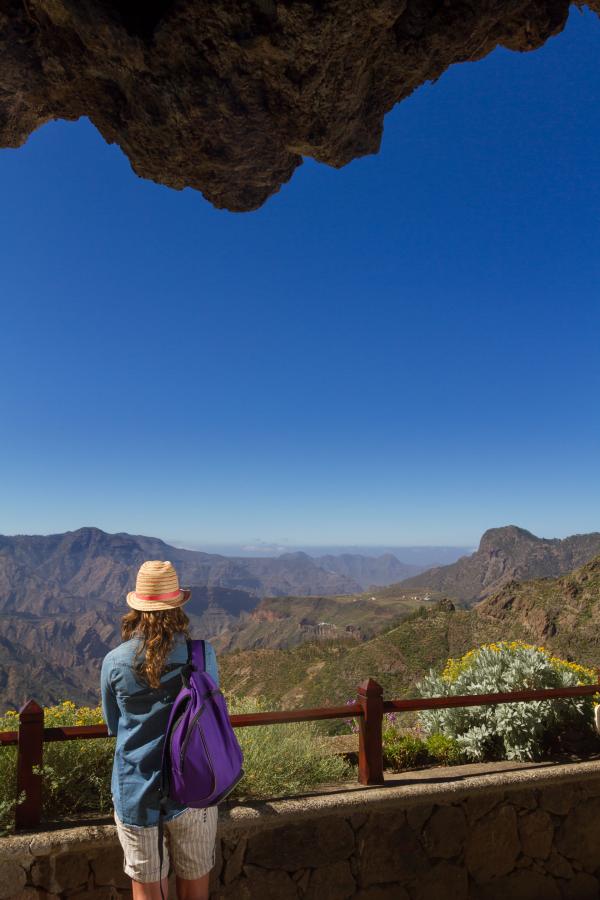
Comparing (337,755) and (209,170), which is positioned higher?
(209,170)

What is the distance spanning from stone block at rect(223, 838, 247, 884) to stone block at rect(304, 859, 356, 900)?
56 cm

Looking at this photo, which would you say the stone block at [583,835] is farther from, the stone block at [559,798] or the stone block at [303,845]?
the stone block at [303,845]

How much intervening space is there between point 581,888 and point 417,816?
1626mm

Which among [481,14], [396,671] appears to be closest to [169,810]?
[481,14]

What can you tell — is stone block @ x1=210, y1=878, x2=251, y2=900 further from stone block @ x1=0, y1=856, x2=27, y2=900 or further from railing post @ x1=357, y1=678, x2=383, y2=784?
stone block @ x1=0, y1=856, x2=27, y2=900

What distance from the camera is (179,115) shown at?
567cm

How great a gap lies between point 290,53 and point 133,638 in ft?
17.4

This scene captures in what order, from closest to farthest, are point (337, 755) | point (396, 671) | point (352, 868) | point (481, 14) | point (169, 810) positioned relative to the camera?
point (169, 810), point (352, 868), point (337, 755), point (481, 14), point (396, 671)

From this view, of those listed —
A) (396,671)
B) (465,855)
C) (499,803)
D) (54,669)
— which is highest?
(499,803)

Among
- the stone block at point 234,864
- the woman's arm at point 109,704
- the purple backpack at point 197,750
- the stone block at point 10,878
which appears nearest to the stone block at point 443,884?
the stone block at point 234,864

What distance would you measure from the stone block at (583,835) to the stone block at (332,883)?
1.81 metres

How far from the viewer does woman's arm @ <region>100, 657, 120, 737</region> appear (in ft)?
9.15

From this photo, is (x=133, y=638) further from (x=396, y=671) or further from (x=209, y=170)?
(x=396, y=671)

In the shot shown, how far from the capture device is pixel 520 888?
Answer: 4.29 meters
